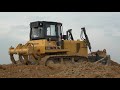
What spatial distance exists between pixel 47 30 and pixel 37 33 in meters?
0.73

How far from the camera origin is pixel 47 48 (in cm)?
1634

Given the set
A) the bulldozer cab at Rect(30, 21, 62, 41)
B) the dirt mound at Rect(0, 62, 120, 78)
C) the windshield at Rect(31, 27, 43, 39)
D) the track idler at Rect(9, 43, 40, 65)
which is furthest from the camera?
the windshield at Rect(31, 27, 43, 39)

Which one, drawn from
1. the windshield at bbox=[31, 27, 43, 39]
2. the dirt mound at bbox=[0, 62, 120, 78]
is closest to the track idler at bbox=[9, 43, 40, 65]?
the windshield at bbox=[31, 27, 43, 39]

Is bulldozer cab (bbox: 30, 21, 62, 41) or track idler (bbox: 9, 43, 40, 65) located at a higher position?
bulldozer cab (bbox: 30, 21, 62, 41)

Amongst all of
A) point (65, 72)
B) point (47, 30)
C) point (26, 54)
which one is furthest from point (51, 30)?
point (65, 72)

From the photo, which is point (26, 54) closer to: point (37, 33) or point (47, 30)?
point (37, 33)

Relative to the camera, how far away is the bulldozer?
52.9ft

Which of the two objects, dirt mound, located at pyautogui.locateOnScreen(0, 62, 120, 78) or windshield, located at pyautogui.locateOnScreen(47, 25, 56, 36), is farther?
windshield, located at pyautogui.locateOnScreen(47, 25, 56, 36)

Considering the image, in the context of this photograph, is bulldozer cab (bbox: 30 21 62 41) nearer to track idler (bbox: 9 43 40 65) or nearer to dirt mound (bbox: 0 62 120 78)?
track idler (bbox: 9 43 40 65)

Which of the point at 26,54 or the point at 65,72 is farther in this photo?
the point at 26,54
